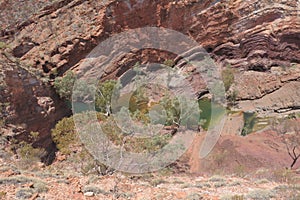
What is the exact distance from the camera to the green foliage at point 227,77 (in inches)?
1756

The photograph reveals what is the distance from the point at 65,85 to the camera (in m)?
37.8

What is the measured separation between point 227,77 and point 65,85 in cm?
2041

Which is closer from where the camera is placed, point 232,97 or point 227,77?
point 232,97

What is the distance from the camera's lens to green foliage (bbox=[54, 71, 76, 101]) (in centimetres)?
3693

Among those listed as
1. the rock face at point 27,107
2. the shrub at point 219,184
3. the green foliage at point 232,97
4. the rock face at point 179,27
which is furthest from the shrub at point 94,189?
the green foliage at point 232,97

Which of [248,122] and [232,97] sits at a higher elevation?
[232,97]

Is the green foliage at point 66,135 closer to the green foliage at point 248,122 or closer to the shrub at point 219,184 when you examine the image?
the shrub at point 219,184

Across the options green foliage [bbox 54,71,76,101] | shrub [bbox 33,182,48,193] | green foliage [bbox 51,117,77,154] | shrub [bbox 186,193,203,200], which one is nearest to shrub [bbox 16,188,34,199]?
shrub [bbox 33,182,48,193]

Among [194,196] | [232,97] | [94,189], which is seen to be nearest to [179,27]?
[232,97]

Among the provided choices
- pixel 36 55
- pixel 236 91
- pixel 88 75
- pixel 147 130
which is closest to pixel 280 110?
pixel 236 91

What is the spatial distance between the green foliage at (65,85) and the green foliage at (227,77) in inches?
742

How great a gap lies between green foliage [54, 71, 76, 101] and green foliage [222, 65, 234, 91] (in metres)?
18.8

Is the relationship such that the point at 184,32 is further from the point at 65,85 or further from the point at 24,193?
the point at 24,193

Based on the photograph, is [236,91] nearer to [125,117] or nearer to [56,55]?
[56,55]
